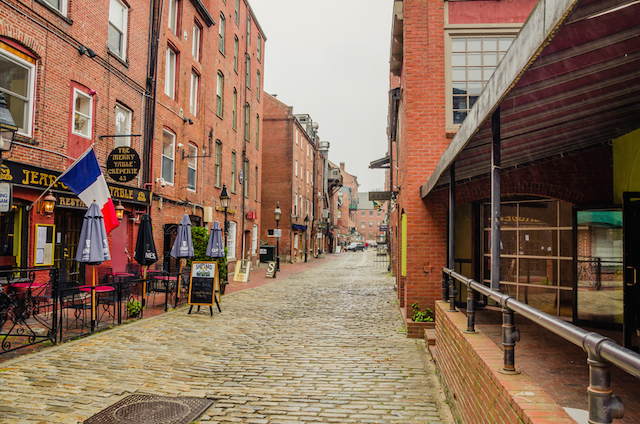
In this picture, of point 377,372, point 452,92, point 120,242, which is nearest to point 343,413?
point 377,372

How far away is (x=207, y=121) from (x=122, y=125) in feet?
20.2

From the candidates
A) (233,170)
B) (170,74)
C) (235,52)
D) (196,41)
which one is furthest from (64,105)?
(235,52)

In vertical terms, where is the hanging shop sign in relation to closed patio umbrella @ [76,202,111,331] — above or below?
above

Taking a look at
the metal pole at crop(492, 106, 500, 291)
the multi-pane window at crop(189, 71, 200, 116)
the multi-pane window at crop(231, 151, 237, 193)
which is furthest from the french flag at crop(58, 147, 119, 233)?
the multi-pane window at crop(231, 151, 237, 193)

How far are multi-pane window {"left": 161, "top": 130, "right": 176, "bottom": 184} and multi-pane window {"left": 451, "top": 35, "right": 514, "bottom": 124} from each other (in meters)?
10.9

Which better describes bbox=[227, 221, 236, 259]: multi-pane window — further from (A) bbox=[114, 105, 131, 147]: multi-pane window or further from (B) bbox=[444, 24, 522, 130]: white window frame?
(B) bbox=[444, 24, 522, 130]: white window frame

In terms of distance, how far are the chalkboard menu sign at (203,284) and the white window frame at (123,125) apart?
5081 mm

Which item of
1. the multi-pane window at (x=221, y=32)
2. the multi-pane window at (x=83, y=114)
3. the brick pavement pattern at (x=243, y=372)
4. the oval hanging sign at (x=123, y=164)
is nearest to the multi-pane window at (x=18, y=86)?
the multi-pane window at (x=83, y=114)

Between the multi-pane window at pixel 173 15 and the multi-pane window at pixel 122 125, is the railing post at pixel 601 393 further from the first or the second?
the multi-pane window at pixel 173 15

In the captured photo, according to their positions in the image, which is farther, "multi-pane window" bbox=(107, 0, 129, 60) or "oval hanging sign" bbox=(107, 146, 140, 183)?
"multi-pane window" bbox=(107, 0, 129, 60)

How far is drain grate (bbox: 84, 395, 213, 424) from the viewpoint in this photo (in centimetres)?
451

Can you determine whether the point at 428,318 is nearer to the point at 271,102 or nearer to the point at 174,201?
the point at 174,201

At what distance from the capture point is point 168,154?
55.3 feet

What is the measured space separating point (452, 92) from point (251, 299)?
28.1 ft
